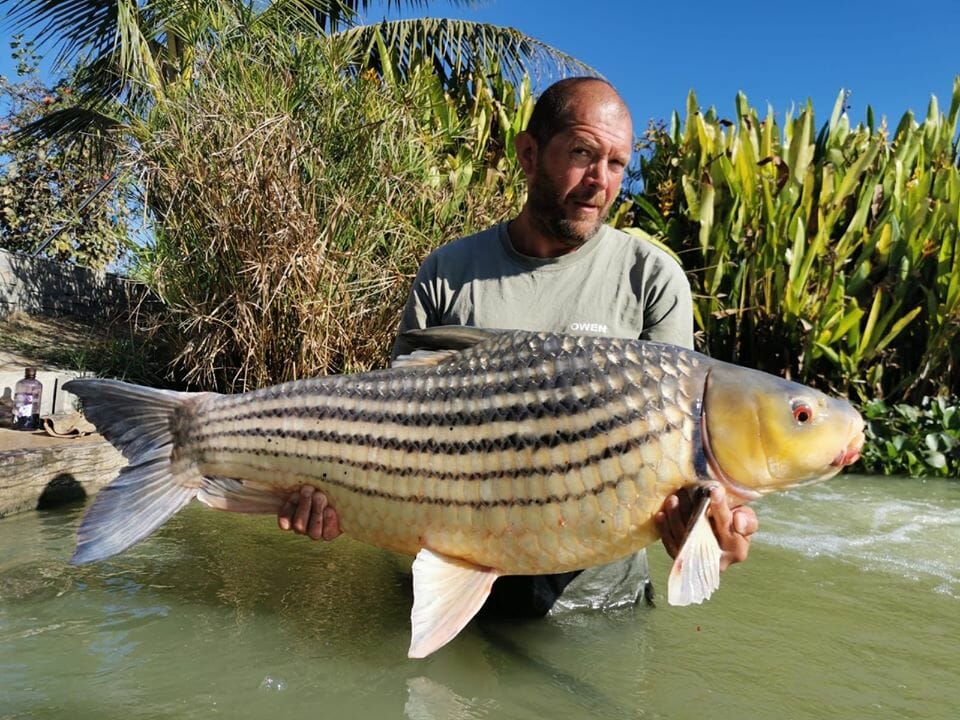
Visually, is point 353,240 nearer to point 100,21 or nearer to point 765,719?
point 765,719

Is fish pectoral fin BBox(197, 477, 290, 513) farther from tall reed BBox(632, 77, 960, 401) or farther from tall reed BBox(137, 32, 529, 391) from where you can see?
tall reed BBox(632, 77, 960, 401)

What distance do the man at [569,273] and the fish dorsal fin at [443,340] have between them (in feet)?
1.99

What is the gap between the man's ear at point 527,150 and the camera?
3.41 meters

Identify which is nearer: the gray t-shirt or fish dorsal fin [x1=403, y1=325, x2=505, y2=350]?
fish dorsal fin [x1=403, y1=325, x2=505, y2=350]

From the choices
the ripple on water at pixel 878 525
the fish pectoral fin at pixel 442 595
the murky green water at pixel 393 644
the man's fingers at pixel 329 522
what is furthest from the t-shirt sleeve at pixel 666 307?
the ripple on water at pixel 878 525

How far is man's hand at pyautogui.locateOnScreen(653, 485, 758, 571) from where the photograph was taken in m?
2.19

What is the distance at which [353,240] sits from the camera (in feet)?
24.0

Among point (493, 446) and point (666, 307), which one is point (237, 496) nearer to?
point (493, 446)

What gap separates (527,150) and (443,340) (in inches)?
49.0

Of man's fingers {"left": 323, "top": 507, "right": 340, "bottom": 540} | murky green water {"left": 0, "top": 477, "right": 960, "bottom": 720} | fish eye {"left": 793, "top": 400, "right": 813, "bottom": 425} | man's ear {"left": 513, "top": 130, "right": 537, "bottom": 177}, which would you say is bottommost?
murky green water {"left": 0, "top": 477, "right": 960, "bottom": 720}

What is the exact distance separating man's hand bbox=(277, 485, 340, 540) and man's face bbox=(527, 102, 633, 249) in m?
1.56

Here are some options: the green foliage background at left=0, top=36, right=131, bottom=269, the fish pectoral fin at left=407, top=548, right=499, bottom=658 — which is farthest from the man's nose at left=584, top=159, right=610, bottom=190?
the green foliage background at left=0, top=36, right=131, bottom=269

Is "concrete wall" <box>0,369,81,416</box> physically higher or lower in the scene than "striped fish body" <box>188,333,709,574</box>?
lower

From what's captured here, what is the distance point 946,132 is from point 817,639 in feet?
28.5
